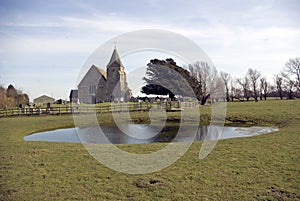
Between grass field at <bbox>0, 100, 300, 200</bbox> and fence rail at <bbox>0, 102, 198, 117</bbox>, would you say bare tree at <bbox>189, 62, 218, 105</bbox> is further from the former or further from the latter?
grass field at <bbox>0, 100, 300, 200</bbox>

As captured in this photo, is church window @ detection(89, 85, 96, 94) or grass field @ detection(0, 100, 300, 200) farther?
church window @ detection(89, 85, 96, 94)

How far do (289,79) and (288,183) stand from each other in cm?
6933

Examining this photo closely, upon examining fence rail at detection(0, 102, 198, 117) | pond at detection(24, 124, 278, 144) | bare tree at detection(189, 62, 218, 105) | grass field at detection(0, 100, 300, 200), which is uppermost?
bare tree at detection(189, 62, 218, 105)

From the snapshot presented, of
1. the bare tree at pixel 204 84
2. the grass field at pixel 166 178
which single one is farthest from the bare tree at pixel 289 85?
the grass field at pixel 166 178

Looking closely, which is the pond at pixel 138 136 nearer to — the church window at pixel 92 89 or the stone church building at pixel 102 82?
the stone church building at pixel 102 82

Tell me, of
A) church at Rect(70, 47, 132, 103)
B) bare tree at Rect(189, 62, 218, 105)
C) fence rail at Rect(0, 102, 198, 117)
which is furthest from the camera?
church at Rect(70, 47, 132, 103)

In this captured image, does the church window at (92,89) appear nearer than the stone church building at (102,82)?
No

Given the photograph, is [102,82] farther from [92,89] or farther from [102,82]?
[92,89]

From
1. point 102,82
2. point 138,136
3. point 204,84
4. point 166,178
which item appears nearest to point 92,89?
point 102,82

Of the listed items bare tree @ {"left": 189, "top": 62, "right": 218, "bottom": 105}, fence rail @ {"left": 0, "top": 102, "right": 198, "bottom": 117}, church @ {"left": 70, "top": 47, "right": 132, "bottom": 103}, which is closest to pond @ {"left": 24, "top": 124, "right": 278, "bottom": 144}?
fence rail @ {"left": 0, "top": 102, "right": 198, "bottom": 117}

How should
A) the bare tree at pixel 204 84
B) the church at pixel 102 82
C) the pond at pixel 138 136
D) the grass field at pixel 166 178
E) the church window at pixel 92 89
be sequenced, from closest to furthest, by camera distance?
the grass field at pixel 166 178 < the pond at pixel 138 136 < the bare tree at pixel 204 84 < the church at pixel 102 82 < the church window at pixel 92 89

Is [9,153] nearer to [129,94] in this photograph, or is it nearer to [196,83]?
[129,94]

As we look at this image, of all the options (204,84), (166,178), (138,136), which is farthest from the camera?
(204,84)

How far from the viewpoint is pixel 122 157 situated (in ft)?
28.9
